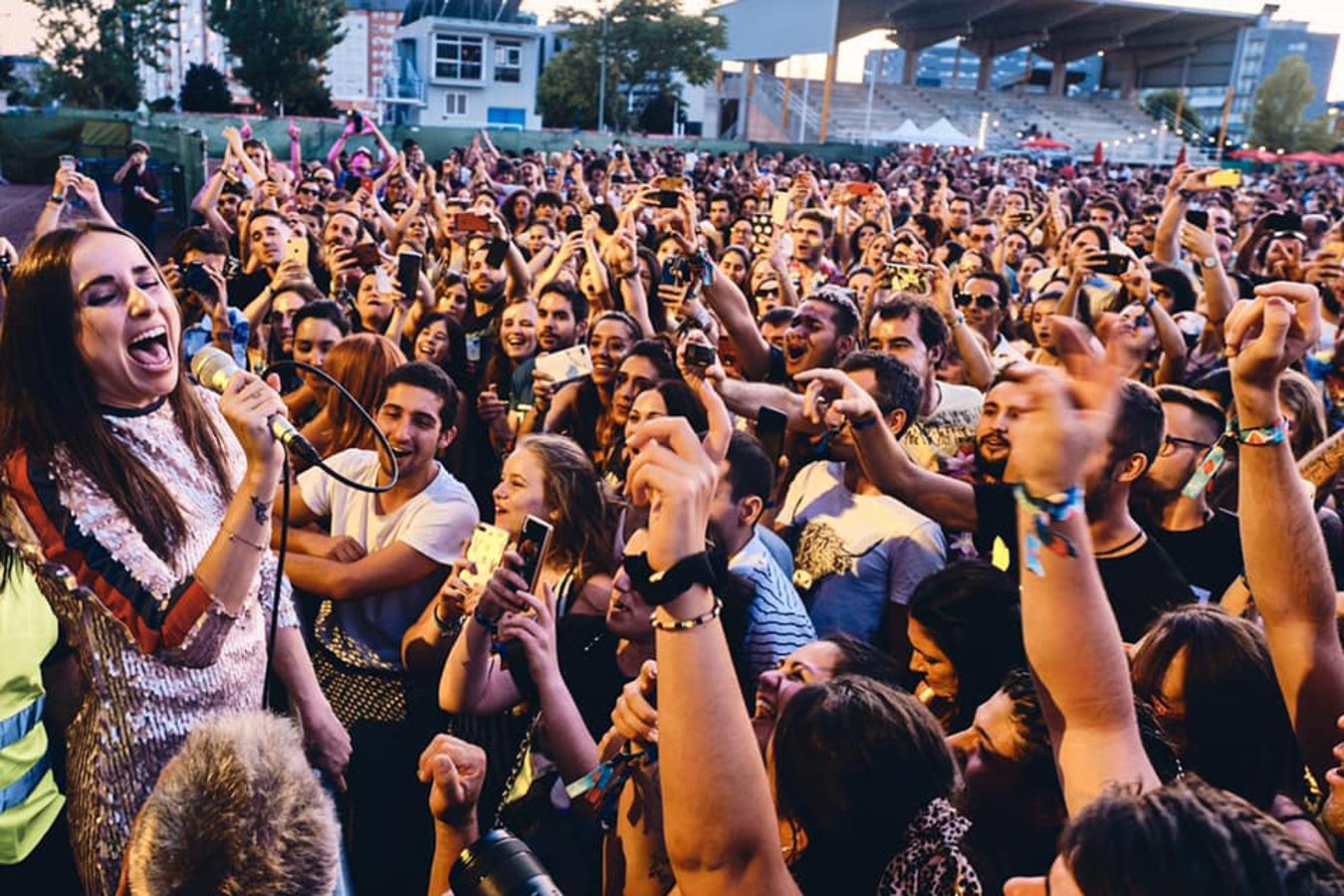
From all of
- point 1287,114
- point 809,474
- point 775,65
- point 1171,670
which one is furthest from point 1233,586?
point 1287,114

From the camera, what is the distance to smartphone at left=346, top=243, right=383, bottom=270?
5.82 metres

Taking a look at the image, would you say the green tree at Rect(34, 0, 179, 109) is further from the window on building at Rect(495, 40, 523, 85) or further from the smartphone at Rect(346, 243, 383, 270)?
the smartphone at Rect(346, 243, 383, 270)

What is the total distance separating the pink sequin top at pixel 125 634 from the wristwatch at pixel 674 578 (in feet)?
2.75

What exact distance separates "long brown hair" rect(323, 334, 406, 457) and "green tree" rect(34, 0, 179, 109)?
144ft

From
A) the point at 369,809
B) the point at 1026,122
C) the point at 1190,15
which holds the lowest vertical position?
the point at 369,809

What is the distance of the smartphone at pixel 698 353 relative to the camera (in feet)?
9.64

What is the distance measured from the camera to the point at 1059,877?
116 cm

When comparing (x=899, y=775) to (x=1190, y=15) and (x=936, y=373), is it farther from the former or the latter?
(x=1190, y=15)

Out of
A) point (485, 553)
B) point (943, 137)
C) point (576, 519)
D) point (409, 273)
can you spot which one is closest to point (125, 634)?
point (485, 553)

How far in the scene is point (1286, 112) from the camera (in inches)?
2810

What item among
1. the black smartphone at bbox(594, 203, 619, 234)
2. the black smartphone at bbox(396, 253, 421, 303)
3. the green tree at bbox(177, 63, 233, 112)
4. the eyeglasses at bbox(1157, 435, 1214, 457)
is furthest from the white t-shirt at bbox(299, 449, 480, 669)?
the green tree at bbox(177, 63, 233, 112)

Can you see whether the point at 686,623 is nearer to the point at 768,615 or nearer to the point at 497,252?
the point at 768,615

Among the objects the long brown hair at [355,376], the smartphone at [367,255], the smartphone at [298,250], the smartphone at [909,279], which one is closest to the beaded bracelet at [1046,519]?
the long brown hair at [355,376]

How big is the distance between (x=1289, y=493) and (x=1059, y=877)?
3.39 feet
